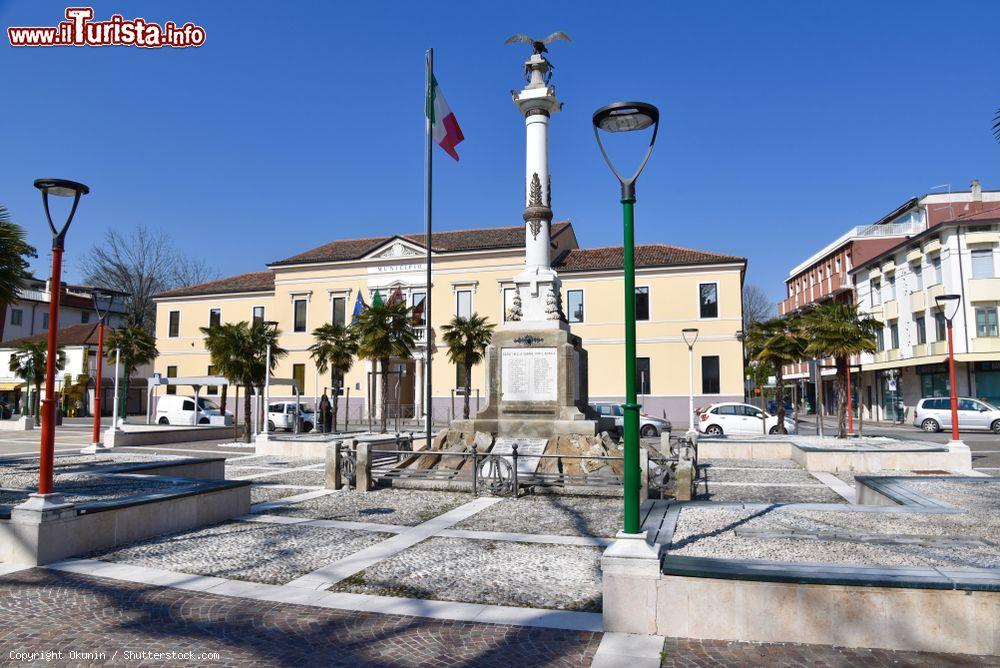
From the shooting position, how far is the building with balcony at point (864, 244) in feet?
153

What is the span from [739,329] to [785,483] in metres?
24.9

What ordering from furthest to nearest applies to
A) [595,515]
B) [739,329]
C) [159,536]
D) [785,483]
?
1. [739,329]
2. [785,483]
3. [595,515]
4. [159,536]

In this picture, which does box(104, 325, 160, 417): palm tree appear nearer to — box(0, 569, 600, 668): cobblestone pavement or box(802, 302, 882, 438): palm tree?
box(802, 302, 882, 438): palm tree

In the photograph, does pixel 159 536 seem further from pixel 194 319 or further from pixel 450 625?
pixel 194 319

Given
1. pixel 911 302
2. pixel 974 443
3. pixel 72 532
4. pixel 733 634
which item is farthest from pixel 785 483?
pixel 911 302

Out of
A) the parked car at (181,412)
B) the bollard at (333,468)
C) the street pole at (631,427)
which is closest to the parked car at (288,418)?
the parked car at (181,412)

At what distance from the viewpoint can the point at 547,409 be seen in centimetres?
1520

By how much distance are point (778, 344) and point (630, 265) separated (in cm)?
2170

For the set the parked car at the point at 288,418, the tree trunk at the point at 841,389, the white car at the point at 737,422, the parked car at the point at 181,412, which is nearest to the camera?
the tree trunk at the point at 841,389

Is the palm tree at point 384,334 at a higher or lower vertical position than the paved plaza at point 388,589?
higher

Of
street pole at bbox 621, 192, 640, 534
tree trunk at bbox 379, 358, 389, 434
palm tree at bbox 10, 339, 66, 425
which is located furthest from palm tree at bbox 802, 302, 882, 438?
palm tree at bbox 10, 339, 66, 425

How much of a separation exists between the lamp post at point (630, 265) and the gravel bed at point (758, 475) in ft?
31.5

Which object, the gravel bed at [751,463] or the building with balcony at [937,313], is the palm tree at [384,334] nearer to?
the gravel bed at [751,463]

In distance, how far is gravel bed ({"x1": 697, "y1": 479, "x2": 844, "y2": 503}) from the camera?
37.8ft
